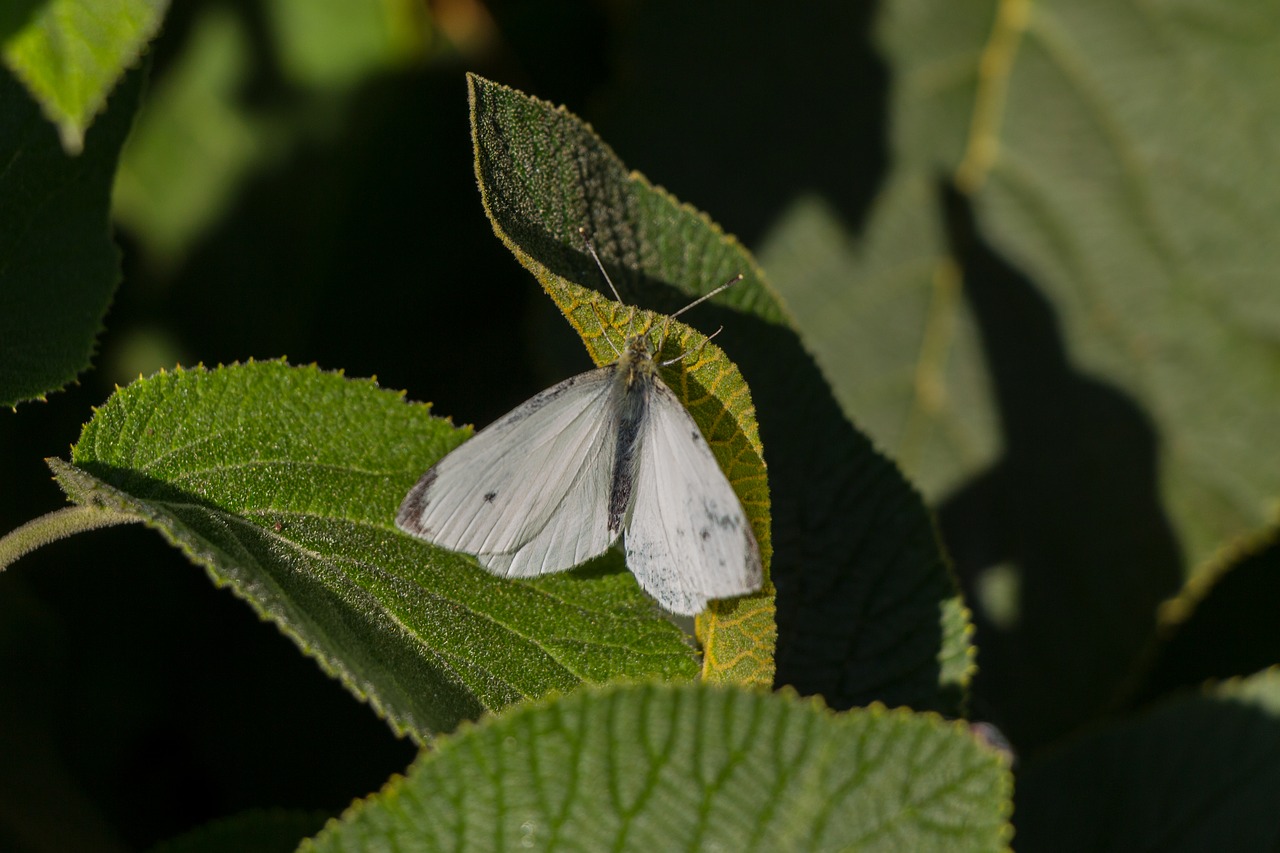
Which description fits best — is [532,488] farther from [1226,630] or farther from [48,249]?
[1226,630]

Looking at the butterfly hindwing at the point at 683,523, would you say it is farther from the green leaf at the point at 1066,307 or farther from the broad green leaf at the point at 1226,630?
the broad green leaf at the point at 1226,630

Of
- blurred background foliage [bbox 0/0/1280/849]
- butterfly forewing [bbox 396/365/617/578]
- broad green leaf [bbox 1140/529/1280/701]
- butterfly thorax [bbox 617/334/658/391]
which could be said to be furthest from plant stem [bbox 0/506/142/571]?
broad green leaf [bbox 1140/529/1280/701]

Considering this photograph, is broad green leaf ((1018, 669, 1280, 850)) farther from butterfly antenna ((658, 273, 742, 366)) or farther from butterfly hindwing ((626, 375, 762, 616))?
butterfly antenna ((658, 273, 742, 366))

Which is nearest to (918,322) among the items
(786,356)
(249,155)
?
(786,356)

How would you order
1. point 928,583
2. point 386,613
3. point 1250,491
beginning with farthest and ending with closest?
point 1250,491 → point 928,583 → point 386,613

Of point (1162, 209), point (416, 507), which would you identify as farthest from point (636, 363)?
point (1162, 209)

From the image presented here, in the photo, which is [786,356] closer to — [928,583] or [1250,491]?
[928,583]
